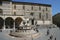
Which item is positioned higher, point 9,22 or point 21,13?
point 21,13

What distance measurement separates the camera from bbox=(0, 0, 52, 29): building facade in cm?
4397

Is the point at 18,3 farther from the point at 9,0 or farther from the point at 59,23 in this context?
the point at 59,23

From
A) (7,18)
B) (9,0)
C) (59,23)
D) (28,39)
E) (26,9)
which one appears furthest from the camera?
(59,23)

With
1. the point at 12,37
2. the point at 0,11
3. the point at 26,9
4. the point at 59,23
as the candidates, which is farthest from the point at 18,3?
the point at 12,37

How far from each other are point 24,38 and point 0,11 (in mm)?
33568

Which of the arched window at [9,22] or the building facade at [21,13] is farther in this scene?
the arched window at [9,22]

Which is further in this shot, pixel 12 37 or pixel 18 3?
pixel 18 3

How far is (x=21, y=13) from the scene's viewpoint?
5053 centimetres

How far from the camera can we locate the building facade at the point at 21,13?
44.0m

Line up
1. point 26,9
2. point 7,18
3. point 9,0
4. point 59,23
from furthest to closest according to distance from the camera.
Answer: point 59,23, point 26,9, point 9,0, point 7,18

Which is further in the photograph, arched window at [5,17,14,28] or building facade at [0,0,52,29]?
arched window at [5,17,14,28]

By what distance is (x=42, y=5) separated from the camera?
183 ft

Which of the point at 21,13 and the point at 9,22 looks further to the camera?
the point at 21,13

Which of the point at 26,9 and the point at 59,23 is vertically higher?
the point at 26,9
